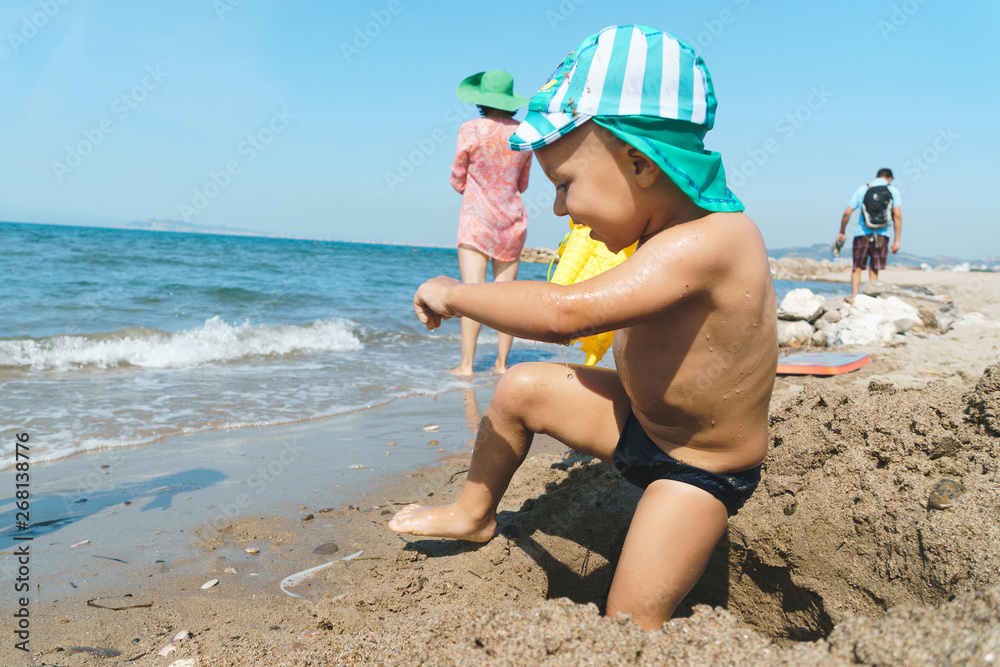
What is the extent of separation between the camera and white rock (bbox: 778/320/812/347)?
6500mm

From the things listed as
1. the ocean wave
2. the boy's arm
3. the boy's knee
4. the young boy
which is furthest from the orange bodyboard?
the ocean wave

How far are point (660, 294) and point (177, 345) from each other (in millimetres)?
5935

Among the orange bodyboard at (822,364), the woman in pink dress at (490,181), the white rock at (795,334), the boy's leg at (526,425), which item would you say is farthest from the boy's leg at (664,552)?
the white rock at (795,334)

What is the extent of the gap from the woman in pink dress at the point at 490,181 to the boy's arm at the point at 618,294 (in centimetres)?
357

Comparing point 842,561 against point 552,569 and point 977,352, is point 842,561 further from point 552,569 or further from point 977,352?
point 977,352

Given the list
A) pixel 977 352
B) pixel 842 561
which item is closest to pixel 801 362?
pixel 977 352

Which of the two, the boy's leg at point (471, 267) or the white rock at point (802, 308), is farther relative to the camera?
the white rock at point (802, 308)

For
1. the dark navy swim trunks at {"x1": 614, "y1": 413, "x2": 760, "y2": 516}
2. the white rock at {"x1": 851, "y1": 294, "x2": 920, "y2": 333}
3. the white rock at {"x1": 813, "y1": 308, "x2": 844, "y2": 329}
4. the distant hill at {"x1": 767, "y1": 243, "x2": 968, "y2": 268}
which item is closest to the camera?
the dark navy swim trunks at {"x1": 614, "y1": 413, "x2": 760, "y2": 516}

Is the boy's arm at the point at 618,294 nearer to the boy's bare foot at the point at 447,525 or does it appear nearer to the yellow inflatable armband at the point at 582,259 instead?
the yellow inflatable armband at the point at 582,259

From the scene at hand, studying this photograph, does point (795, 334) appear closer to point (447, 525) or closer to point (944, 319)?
point (944, 319)

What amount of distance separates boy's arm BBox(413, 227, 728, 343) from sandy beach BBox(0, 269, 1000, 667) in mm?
577

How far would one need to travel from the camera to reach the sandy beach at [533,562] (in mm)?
1166

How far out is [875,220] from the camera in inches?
338

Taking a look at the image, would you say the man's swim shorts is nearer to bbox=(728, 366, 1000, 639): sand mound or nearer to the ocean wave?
the ocean wave
